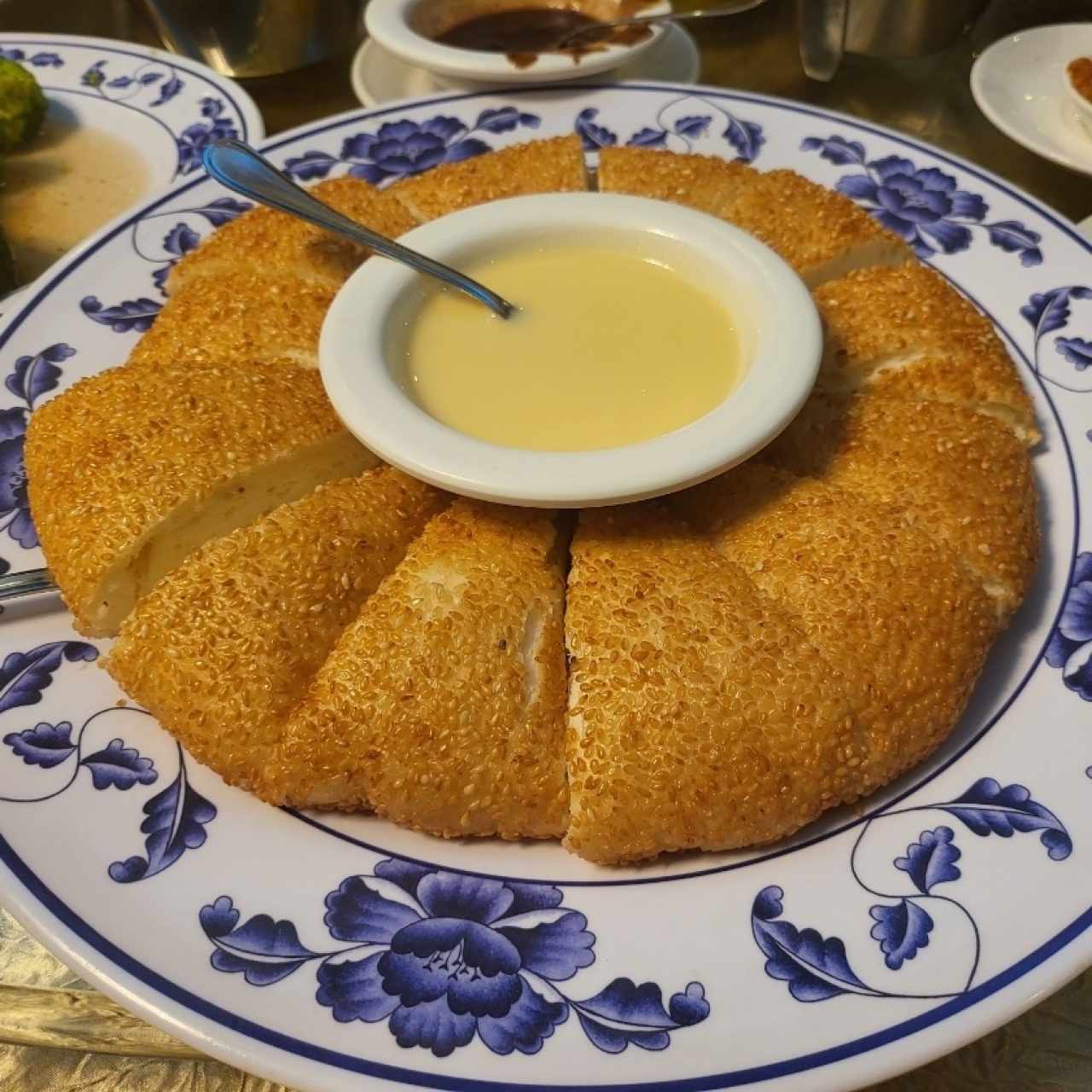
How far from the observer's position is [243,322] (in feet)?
7.88

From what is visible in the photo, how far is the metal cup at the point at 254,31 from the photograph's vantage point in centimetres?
394

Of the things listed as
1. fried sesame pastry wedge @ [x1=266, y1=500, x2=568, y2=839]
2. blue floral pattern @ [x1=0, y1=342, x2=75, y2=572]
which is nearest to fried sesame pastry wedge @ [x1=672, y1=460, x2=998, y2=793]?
fried sesame pastry wedge @ [x1=266, y1=500, x2=568, y2=839]

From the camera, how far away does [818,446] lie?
2186 mm

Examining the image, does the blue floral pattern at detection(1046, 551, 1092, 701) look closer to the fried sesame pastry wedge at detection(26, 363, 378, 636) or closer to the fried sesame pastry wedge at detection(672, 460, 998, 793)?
the fried sesame pastry wedge at detection(672, 460, 998, 793)

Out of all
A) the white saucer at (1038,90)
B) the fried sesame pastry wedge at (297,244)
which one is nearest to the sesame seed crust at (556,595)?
the fried sesame pastry wedge at (297,244)

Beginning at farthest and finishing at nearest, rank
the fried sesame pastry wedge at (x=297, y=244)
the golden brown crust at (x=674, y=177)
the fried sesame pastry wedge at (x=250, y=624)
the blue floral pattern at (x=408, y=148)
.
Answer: the blue floral pattern at (x=408, y=148), the golden brown crust at (x=674, y=177), the fried sesame pastry wedge at (x=297, y=244), the fried sesame pastry wedge at (x=250, y=624)

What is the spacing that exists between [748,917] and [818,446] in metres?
1.04

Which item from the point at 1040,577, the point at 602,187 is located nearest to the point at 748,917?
the point at 1040,577

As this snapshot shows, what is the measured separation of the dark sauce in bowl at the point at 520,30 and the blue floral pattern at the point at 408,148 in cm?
38

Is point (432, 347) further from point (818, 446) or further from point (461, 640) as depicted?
point (818, 446)

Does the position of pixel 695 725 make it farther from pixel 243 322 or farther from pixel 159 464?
pixel 243 322

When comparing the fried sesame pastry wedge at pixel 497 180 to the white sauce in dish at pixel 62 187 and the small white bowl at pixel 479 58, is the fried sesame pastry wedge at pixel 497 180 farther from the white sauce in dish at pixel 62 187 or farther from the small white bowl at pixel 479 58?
the white sauce in dish at pixel 62 187

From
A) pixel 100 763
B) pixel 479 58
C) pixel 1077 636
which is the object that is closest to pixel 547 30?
pixel 479 58

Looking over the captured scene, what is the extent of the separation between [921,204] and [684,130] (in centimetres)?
84
